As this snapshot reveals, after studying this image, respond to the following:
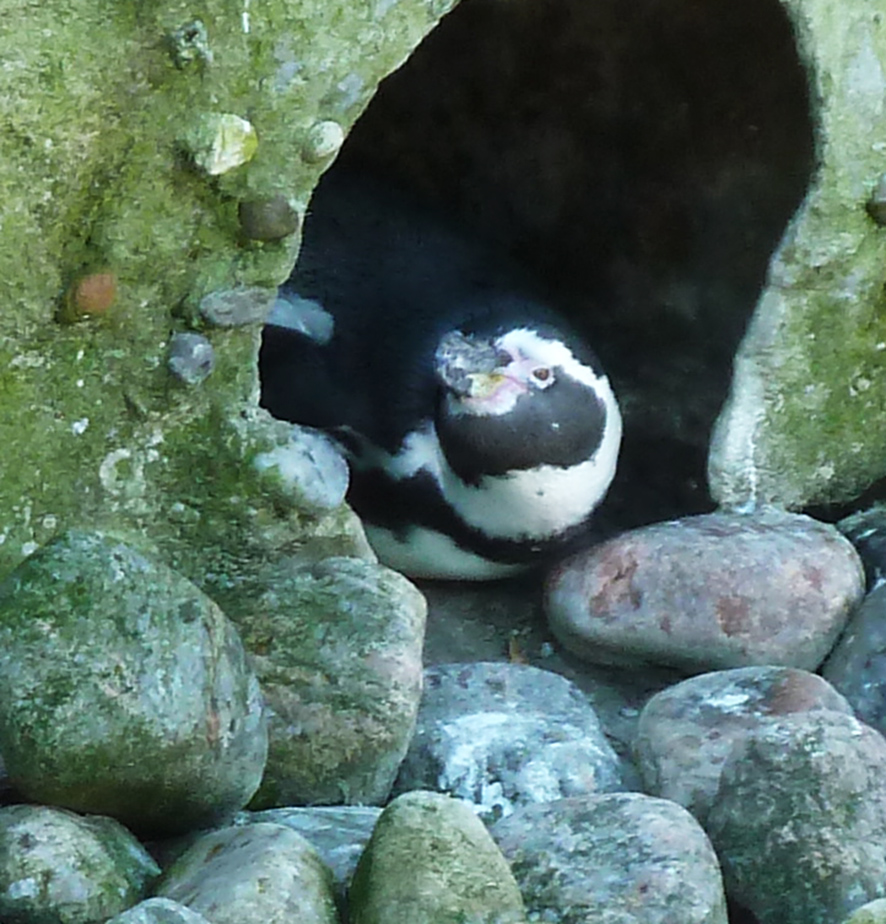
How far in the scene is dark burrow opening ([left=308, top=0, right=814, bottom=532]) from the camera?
1752 millimetres

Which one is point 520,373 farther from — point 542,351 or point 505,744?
point 505,744

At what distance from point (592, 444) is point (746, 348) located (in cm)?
21

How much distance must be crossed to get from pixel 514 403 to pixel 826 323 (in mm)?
353

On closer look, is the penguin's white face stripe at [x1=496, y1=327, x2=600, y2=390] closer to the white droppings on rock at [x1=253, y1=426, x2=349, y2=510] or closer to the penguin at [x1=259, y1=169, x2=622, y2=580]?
the penguin at [x1=259, y1=169, x2=622, y2=580]

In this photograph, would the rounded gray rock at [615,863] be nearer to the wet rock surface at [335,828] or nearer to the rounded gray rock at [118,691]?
the wet rock surface at [335,828]

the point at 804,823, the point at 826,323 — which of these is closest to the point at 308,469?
the point at 804,823

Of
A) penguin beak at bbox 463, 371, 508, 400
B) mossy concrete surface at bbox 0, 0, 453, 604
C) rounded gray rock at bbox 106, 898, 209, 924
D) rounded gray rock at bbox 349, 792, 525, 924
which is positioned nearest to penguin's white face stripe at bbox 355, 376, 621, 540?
penguin beak at bbox 463, 371, 508, 400

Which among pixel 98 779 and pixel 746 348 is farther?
pixel 746 348

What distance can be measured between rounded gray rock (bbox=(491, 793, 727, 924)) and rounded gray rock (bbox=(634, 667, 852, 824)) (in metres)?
0.19

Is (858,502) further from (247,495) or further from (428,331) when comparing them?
(247,495)

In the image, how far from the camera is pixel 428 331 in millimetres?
1957

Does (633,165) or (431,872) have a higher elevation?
(633,165)

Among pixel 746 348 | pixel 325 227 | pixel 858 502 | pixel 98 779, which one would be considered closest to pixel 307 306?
pixel 325 227

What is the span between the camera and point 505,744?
1.44 metres
